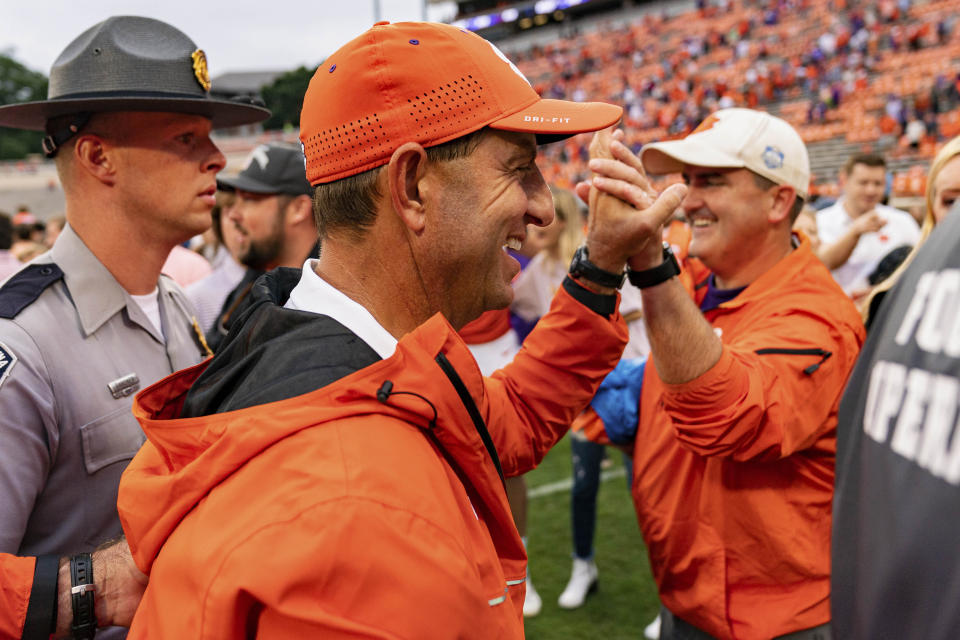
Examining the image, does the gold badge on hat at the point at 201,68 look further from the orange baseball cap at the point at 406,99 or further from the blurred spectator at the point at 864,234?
the blurred spectator at the point at 864,234

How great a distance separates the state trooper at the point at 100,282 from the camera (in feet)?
5.30

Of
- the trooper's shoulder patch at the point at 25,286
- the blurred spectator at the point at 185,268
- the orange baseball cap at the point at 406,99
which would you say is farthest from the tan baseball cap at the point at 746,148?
the blurred spectator at the point at 185,268

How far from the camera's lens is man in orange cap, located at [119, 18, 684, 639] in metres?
0.86

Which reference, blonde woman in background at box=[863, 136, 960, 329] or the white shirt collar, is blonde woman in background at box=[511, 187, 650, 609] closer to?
blonde woman in background at box=[863, 136, 960, 329]

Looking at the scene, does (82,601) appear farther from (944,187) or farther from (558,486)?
(558,486)

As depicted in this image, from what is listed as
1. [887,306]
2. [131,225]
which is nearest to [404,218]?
[887,306]

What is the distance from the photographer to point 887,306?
1.17 m

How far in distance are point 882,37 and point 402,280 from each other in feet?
96.8

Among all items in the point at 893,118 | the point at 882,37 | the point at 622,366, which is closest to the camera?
the point at 622,366

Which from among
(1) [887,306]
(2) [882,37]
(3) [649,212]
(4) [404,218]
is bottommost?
(2) [882,37]

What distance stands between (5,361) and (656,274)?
153 centimetres

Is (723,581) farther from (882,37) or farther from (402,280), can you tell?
(882,37)

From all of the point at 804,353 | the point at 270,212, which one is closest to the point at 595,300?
the point at 804,353

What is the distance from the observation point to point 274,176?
3609mm
